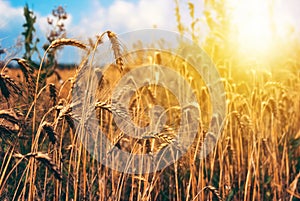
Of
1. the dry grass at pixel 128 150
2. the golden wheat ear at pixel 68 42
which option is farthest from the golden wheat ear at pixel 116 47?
the golden wheat ear at pixel 68 42

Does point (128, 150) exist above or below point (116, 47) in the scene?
below

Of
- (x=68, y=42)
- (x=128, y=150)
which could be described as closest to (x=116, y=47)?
(x=68, y=42)

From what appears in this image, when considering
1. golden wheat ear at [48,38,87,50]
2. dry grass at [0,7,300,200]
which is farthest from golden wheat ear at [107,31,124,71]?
golden wheat ear at [48,38,87,50]

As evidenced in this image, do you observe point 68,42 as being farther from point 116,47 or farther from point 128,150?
point 128,150

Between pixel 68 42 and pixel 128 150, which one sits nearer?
pixel 68 42

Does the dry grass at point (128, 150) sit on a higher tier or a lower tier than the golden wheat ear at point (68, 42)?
lower

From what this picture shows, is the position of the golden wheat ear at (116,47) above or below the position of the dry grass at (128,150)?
above

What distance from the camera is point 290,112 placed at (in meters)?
3.58

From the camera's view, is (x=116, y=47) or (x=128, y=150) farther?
(x=128, y=150)

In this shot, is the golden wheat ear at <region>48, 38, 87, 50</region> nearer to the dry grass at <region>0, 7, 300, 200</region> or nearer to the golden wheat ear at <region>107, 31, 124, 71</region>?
the dry grass at <region>0, 7, 300, 200</region>

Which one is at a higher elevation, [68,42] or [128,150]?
[68,42]

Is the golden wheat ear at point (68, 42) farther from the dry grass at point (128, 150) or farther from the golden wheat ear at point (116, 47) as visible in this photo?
the golden wheat ear at point (116, 47)

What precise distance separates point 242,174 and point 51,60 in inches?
75.2

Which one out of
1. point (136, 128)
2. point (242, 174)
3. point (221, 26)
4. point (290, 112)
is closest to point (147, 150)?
point (136, 128)
